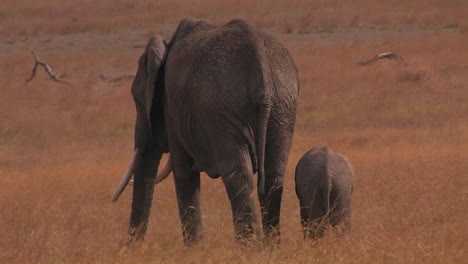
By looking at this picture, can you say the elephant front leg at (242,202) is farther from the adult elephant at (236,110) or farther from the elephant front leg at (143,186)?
the elephant front leg at (143,186)

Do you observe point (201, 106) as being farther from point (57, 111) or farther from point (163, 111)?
point (57, 111)

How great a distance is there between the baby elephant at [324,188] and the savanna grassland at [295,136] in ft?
0.86

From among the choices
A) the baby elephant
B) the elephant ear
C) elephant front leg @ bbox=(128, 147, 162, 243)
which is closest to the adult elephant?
the elephant ear

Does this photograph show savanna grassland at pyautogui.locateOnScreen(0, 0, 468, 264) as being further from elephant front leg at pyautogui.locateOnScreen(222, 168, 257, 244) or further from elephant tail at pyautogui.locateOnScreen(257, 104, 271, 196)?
elephant tail at pyautogui.locateOnScreen(257, 104, 271, 196)

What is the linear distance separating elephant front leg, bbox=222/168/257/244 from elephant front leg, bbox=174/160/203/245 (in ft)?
3.33

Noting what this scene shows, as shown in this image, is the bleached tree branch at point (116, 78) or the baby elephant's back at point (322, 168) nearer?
the baby elephant's back at point (322, 168)

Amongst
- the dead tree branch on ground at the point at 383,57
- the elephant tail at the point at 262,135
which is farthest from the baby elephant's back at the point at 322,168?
the dead tree branch on ground at the point at 383,57

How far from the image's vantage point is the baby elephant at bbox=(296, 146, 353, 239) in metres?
9.98

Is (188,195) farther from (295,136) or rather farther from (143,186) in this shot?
(295,136)

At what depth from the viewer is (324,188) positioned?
9.95m

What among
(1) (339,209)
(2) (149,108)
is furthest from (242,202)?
(2) (149,108)

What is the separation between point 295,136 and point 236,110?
12435 millimetres

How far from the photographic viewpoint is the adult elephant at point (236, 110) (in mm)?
8930

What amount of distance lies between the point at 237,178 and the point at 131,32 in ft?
93.0
